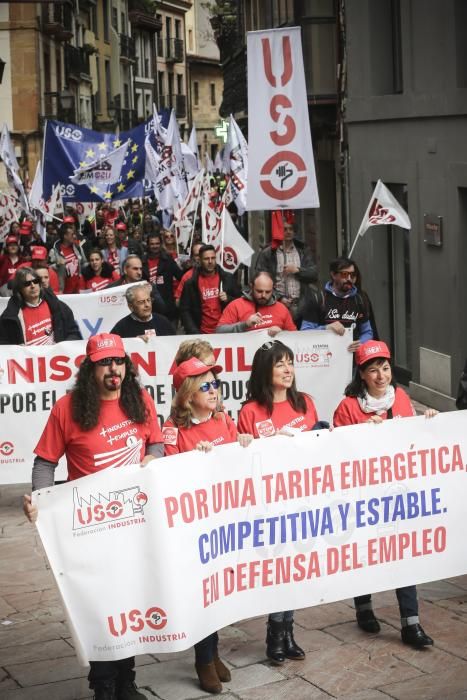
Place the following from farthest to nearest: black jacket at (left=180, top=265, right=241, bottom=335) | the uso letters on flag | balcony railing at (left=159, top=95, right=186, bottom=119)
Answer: balcony railing at (left=159, top=95, right=186, bottom=119) → black jacket at (left=180, top=265, right=241, bottom=335) → the uso letters on flag

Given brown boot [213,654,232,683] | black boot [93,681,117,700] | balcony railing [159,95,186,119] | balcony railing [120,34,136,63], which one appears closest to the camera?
black boot [93,681,117,700]

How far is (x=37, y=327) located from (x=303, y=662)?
198 inches

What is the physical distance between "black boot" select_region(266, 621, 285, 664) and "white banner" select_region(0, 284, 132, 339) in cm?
695

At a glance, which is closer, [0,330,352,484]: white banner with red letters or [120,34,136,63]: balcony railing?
[0,330,352,484]: white banner with red letters

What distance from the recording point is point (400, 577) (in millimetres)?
7230

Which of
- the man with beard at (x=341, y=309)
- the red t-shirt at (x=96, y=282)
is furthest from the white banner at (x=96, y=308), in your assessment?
the man with beard at (x=341, y=309)

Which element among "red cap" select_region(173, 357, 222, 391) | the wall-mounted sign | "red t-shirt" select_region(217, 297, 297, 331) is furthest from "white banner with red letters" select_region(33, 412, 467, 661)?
the wall-mounted sign

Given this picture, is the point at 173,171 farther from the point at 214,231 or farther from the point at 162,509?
the point at 162,509

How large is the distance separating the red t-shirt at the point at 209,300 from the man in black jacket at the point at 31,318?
198cm

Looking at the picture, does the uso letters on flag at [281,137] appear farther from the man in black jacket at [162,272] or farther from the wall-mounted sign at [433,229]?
the man in black jacket at [162,272]

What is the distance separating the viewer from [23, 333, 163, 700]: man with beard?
6.75 m

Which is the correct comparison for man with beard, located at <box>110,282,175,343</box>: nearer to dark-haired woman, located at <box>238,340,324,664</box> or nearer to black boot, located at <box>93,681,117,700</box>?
dark-haired woman, located at <box>238,340,324,664</box>

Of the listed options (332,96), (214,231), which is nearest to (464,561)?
(214,231)

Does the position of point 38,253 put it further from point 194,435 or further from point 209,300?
point 194,435
